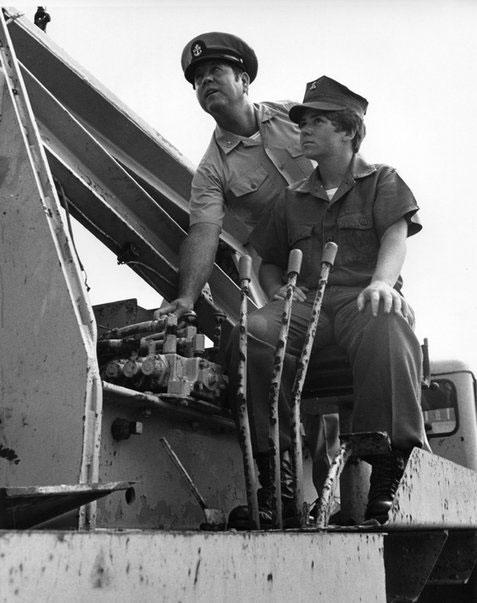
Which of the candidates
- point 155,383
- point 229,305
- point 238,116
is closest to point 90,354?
point 155,383

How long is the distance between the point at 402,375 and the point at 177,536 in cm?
128

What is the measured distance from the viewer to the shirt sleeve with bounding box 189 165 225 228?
3557 millimetres

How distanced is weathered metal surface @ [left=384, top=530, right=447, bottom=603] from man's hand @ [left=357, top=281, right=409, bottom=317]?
0.66 metres

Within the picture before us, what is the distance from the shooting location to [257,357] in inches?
102

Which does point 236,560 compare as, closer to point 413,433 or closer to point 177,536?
point 177,536

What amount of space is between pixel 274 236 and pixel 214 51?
954mm

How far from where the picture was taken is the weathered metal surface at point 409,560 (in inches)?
98.7

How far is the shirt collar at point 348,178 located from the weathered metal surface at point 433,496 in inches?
42.1

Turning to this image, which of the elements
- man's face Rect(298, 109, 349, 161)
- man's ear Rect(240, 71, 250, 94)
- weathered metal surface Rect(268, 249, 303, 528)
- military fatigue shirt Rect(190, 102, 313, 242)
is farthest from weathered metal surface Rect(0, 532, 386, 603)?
man's ear Rect(240, 71, 250, 94)

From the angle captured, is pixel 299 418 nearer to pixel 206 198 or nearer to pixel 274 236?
pixel 274 236

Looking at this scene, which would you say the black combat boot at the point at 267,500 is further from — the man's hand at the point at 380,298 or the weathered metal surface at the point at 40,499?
the weathered metal surface at the point at 40,499

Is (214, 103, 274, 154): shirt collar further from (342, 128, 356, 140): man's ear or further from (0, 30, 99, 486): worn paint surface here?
(0, 30, 99, 486): worn paint surface

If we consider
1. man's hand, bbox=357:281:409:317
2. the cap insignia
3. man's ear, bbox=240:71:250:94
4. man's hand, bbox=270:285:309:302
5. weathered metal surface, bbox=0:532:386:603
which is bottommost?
weathered metal surface, bbox=0:532:386:603

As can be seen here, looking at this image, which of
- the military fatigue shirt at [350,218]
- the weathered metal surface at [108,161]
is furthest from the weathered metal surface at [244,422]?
the weathered metal surface at [108,161]
